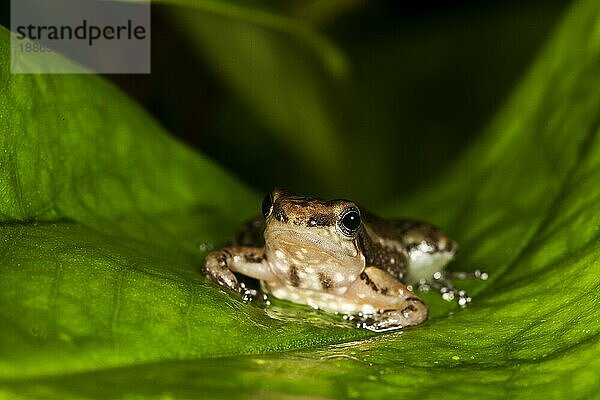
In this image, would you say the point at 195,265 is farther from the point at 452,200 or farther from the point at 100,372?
the point at 452,200

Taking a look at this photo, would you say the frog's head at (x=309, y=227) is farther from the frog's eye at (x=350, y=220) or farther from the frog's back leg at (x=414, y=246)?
the frog's back leg at (x=414, y=246)

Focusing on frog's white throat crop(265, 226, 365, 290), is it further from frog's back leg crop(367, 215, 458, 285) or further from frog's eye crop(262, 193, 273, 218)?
frog's back leg crop(367, 215, 458, 285)

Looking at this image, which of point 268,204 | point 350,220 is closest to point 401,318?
point 350,220

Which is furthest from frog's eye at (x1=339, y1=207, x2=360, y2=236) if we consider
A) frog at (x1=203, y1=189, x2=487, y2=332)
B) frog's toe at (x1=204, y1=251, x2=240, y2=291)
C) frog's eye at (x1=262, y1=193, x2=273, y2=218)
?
→ frog's toe at (x1=204, y1=251, x2=240, y2=291)

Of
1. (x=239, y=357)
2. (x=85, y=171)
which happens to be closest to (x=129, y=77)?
(x=85, y=171)

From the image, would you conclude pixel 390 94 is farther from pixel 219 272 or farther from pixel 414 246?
pixel 219 272

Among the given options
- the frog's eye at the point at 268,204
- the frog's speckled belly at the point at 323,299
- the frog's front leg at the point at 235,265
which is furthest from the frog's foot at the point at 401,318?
the frog's eye at the point at 268,204

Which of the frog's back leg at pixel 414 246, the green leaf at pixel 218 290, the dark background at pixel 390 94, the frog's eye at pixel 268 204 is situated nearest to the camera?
the green leaf at pixel 218 290
